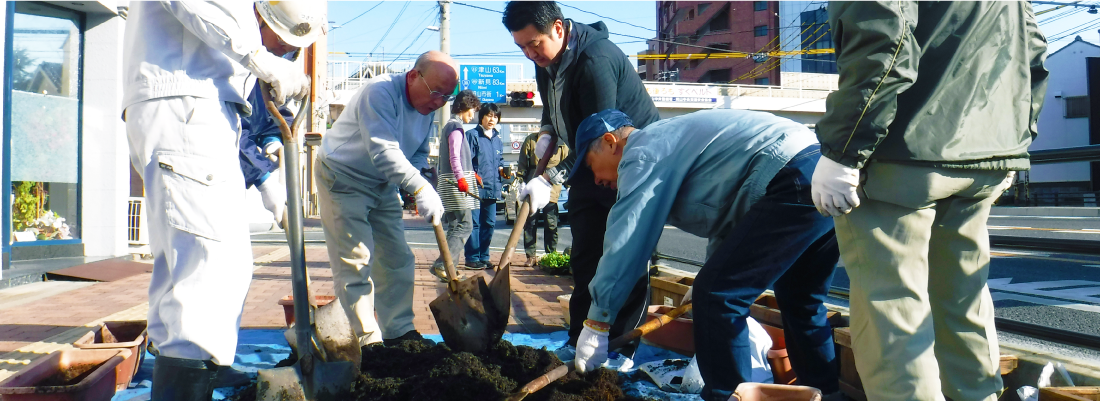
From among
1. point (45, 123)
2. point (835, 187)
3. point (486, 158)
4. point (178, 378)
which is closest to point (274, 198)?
point (178, 378)

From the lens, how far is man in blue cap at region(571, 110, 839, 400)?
215 cm

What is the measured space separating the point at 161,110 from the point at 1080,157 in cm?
312

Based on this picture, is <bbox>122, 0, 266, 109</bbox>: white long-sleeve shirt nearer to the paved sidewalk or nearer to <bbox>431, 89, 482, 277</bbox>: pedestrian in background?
the paved sidewalk

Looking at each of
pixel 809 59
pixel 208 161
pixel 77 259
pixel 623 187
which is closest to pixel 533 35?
pixel 623 187

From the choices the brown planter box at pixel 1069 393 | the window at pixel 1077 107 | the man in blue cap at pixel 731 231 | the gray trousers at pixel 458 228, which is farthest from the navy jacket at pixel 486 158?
A: the window at pixel 1077 107

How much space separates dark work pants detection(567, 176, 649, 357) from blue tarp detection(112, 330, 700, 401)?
198 millimetres

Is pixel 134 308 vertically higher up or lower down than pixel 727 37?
lower down

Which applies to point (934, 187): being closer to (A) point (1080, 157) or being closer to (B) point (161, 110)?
(A) point (1080, 157)

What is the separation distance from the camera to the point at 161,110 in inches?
83.0

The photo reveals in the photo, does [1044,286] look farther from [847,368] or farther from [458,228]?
[458,228]

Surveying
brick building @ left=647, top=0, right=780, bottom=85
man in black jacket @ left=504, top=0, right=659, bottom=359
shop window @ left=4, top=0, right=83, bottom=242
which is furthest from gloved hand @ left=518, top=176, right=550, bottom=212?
brick building @ left=647, top=0, right=780, bottom=85

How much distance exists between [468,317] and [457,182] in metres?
3.26

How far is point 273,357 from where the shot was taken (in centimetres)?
336

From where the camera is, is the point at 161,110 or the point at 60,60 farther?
the point at 60,60
